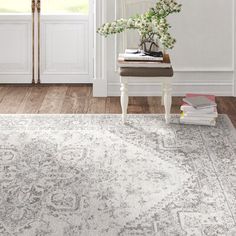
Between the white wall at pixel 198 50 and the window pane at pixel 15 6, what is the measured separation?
3.49 feet

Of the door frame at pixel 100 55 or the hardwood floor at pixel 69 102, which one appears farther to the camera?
the door frame at pixel 100 55

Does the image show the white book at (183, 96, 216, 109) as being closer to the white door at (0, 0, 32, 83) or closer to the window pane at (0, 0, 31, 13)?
the white door at (0, 0, 32, 83)

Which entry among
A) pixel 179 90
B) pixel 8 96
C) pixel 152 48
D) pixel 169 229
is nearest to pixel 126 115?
pixel 152 48

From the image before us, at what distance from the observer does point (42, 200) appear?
140 inches

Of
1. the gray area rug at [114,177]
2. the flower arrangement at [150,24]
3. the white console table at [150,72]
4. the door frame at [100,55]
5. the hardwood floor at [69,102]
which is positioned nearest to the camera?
the gray area rug at [114,177]

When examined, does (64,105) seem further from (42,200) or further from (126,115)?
(42,200)

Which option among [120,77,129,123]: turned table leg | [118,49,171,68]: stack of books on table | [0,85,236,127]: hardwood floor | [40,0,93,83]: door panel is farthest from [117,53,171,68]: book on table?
[40,0,93,83]: door panel

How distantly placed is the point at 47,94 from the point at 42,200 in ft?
9.21

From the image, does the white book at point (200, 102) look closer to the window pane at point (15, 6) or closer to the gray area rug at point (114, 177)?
the gray area rug at point (114, 177)

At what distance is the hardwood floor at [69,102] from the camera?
5637 millimetres

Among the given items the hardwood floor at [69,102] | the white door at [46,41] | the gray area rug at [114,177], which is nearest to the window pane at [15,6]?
the white door at [46,41]

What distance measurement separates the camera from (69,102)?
19.5ft

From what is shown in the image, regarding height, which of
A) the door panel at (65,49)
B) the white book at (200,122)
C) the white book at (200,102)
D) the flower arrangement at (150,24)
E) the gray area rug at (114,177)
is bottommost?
the gray area rug at (114,177)

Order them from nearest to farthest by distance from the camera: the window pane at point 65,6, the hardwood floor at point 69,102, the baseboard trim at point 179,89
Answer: the hardwood floor at point 69,102 < the baseboard trim at point 179,89 < the window pane at point 65,6
